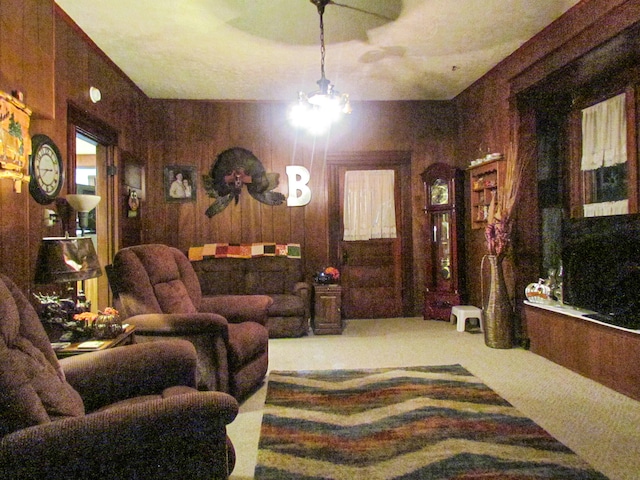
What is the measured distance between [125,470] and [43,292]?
2.17 meters

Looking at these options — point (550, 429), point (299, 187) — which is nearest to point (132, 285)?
point (550, 429)

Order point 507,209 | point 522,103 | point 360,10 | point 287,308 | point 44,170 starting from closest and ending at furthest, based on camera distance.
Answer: point 44,170, point 360,10, point 507,209, point 522,103, point 287,308

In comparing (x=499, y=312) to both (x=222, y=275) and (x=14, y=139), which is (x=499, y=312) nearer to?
(x=222, y=275)

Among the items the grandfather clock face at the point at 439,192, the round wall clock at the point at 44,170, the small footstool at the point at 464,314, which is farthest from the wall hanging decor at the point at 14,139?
the grandfather clock face at the point at 439,192

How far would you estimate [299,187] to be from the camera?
17.8 ft

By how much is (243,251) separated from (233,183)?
0.88m

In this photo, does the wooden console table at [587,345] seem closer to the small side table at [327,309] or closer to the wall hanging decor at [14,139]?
the small side table at [327,309]

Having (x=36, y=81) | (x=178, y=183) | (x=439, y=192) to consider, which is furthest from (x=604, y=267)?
(x=178, y=183)

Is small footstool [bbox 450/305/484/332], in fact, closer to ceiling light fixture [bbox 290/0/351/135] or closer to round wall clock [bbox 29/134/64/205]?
ceiling light fixture [bbox 290/0/351/135]

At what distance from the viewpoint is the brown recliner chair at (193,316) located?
2533mm

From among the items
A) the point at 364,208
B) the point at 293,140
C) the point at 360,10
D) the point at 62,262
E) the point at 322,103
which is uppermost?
the point at 360,10

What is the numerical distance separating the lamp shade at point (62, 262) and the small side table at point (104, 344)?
37 centimetres

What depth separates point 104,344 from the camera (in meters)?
2.14

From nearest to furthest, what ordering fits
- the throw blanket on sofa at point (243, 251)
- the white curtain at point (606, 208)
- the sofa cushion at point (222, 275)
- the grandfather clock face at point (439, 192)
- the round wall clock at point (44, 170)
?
1. the round wall clock at point (44, 170)
2. the white curtain at point (606, 208)
3. the sofa cushion at point (222, 275)
4. the throw blanket on sofa at point (243, 251)
5. the grandfather clock face at point (439, 192)
